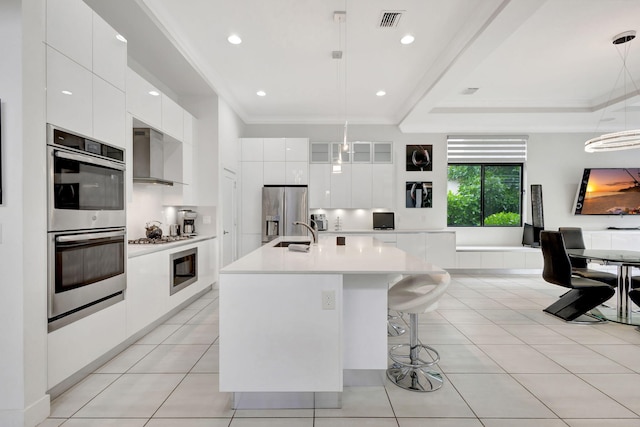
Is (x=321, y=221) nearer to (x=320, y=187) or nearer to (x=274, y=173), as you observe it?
(x=320, y=187)

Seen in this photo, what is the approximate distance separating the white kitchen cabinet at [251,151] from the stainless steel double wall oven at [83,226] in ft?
11.1

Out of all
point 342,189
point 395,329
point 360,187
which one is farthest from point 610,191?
point 395,329

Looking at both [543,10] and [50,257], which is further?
[543,10]

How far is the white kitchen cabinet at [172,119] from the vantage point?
12.6ft

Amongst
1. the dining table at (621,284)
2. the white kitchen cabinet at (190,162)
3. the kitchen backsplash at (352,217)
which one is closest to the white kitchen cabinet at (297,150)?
the kitchen backsplash at (352,217)

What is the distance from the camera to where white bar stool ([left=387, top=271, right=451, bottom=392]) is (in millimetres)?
2168

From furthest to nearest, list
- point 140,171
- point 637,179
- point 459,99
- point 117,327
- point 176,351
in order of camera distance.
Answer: point 637,179, point 459,99, point 140,171, point 176,351, point 117,327

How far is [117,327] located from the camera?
2.66m

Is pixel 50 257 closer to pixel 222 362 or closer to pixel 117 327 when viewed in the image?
pixel 117 327

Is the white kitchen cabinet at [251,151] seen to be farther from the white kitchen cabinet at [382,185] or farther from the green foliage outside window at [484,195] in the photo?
the green foliage outside window at [484,195]

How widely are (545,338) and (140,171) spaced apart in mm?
4400

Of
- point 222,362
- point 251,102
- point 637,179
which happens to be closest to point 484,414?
point 222,362

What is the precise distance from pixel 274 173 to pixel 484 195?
168 inches

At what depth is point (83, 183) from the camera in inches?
88.5
